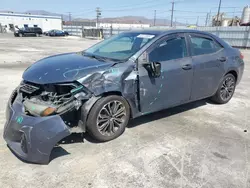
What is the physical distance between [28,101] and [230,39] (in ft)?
88.1

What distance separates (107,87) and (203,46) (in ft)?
7.83

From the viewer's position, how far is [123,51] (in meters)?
3.95

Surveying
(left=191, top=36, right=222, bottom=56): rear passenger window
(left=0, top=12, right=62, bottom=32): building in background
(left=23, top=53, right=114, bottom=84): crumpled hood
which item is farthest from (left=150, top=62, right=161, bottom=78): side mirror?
(left=0, top=12, right=62, bottom=32): building in background

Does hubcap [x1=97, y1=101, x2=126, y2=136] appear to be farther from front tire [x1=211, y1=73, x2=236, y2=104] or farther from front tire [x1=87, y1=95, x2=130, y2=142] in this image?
front tire [x1=211, y1=73, x2=236, y2=104]

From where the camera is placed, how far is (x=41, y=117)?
2803 mm

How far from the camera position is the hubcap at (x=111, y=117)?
3.29 meters

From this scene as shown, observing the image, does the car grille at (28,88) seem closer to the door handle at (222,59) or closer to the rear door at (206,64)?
the rear door at (206,64)

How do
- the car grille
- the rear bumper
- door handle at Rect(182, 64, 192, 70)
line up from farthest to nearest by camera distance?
door handle at Rect(182, 64, 192, 70)
the car grille
the rear bumper

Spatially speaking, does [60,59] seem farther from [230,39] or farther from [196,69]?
[230,39]

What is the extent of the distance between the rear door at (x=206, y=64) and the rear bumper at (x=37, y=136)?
8.68ft

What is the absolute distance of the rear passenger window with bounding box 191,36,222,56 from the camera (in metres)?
4.31

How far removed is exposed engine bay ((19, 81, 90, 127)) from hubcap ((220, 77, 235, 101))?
3.34 m

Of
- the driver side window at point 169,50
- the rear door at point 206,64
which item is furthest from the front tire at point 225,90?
the driver side window at point 169,50

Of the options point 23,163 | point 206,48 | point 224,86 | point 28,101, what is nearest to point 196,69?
point 206,48
